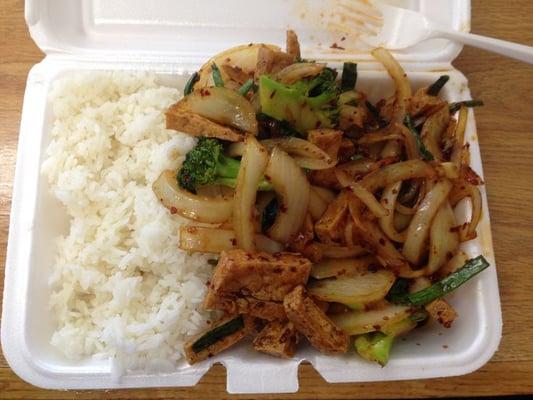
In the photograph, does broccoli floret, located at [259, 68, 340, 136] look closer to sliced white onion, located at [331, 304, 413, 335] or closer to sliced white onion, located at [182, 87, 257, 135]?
sliced white onion, located at [182, 87, 257, 135]

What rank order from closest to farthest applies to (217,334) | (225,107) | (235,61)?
(217,334) → (225,107) → (235,61)

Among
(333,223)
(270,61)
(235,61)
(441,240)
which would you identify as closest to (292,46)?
(270,61)

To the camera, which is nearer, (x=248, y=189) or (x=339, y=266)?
(x=248, y=189)

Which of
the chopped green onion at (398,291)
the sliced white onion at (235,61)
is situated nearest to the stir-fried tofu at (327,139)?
the sliced white onion at (235,61)

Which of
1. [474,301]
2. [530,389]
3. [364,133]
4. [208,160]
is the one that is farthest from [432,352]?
[208,160]

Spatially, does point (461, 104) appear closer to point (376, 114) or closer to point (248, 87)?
point (376, 114)

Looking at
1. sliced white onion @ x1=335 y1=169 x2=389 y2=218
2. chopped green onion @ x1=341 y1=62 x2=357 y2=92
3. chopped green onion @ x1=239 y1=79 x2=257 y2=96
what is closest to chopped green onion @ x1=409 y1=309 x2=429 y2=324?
sliced white onion @ x1=335 y1=169 x2=389 y2=218
